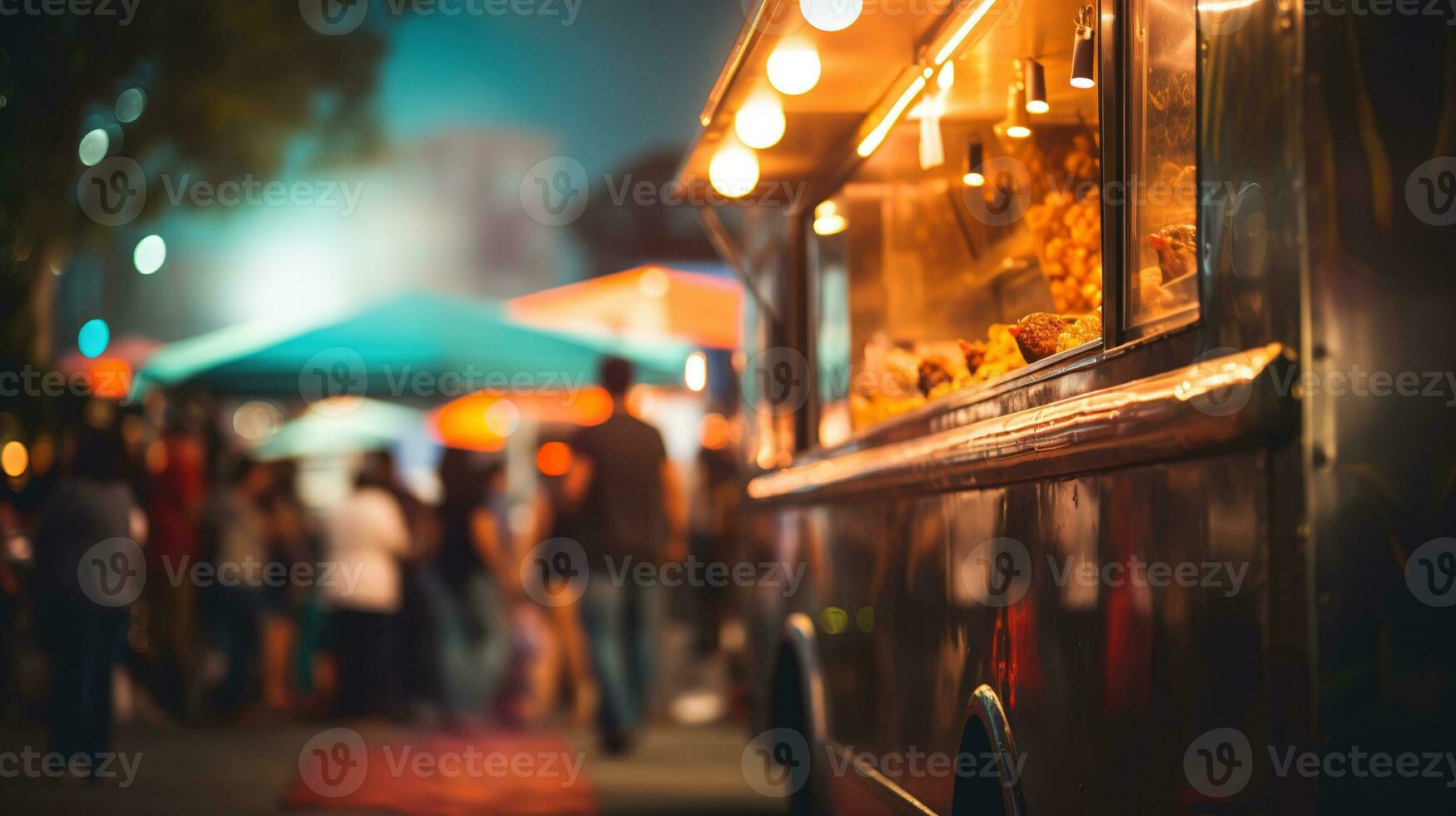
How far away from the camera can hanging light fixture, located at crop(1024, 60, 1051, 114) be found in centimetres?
426

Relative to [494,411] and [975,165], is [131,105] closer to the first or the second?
[494,411]

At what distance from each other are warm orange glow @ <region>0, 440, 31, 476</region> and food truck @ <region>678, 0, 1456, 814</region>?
426 inches

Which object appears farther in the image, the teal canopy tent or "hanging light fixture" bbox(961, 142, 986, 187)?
the teal canopy tent

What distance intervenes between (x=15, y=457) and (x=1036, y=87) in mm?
12717

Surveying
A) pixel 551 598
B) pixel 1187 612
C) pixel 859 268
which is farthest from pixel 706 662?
pixel 1187 612

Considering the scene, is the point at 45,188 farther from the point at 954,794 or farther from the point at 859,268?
the point at 954,794

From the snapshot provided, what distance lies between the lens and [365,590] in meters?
11.3

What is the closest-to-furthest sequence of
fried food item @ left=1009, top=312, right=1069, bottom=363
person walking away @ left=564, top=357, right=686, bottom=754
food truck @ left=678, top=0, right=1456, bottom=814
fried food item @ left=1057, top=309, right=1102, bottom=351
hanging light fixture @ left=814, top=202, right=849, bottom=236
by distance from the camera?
1. food truck @ left=678, top=0, right=1456, bottom=814
2. fried food item @ left=1057, top=309, right=1102, bottom=351
3. fried food item @ left=1009, top=312, right=1069, bottom=363
4. hanging light fixture @ left=814, top=202, right=849, bottom=236
5. person walking away @ left=564, top=357, right=686, bottom=754

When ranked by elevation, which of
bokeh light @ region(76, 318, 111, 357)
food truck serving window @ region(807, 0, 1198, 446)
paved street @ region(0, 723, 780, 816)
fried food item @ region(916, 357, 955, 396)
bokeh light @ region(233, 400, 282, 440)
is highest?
bokeh light @ region(233, 400, 282, 440)

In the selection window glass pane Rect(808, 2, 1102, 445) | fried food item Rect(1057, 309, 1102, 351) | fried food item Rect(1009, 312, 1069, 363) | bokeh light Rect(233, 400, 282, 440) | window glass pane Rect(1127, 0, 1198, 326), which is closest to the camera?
window glass pane Rect(1127, 0, 1198, 326)

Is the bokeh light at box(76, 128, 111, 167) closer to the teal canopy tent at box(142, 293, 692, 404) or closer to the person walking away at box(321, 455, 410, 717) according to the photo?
the teal canopy tent at box(142, 293, 692, 404)

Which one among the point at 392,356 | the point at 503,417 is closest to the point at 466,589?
the point at 392,356

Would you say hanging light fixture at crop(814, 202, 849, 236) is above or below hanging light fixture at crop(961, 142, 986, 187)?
above

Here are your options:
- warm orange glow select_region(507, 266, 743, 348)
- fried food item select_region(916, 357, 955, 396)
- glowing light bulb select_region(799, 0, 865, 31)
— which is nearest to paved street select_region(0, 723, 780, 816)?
fried food item select_region(916, 357, 955, 396)
